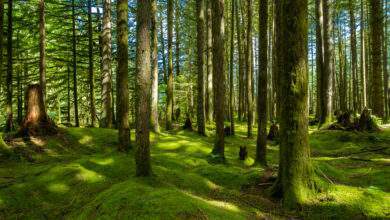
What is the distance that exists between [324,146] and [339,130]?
2320 millimetres

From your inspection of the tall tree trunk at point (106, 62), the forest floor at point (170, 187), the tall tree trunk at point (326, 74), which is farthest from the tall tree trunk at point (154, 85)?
the tall tree trunk at point (326, 74)

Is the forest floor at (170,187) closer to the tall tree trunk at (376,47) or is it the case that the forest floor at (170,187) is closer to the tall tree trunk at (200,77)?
the tall tree trunk at (376,47)

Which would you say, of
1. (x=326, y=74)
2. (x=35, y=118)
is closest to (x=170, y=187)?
(x=35, y=118)

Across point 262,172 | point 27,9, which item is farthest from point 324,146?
point 27,9

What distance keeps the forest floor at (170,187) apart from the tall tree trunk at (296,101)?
376 mm

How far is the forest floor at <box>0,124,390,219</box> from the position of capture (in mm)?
5648

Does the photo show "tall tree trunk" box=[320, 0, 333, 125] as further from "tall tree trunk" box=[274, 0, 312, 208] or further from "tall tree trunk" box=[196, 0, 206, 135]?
"tall tree trunk" box=[274, 0, 312, 208]

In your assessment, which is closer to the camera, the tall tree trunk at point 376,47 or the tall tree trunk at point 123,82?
the tall tree trunk at point 123,82

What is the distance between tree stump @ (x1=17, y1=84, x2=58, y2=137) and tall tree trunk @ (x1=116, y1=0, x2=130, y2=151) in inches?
179

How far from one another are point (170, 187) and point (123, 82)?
4.42 m

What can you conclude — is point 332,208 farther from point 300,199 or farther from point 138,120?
point 138,120

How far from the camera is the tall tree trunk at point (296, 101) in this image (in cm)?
652

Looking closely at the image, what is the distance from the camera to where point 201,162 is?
1038 cm

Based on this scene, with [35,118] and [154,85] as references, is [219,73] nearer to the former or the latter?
[154,85]
